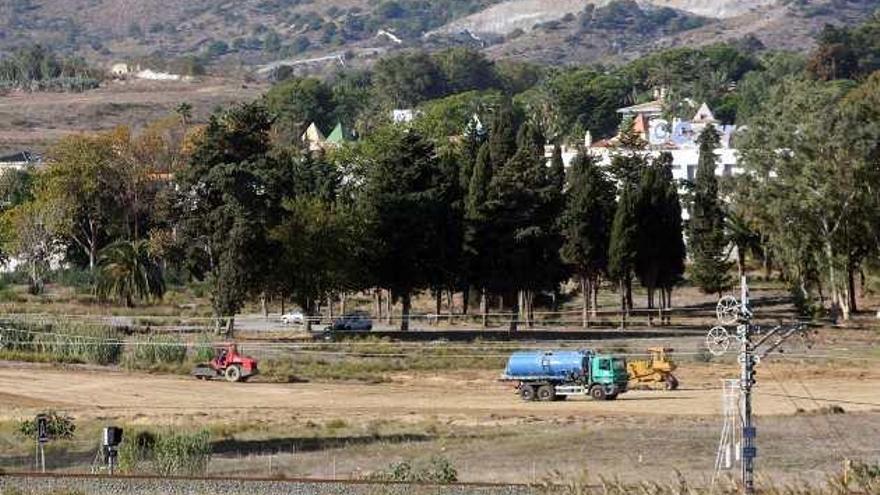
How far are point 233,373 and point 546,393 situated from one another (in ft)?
46.9

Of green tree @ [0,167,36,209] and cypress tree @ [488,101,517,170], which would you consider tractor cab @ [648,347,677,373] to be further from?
green tree @ [0,167,36,209]

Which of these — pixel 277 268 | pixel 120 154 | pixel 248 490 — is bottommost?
pixel 248 490

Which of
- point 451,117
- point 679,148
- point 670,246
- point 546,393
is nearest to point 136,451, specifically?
point 546,393

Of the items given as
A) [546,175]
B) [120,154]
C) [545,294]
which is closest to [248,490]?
[546,175]

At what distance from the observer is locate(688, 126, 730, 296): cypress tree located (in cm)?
10338

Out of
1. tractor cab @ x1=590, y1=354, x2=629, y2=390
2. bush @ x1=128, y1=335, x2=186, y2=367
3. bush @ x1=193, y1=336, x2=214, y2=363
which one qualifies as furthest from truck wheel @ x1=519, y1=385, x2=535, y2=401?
bush @ x1=128, y1=335, x2=186, y2=367

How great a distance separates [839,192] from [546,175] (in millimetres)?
14597

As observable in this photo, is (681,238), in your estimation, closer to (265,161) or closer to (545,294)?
(545,294)

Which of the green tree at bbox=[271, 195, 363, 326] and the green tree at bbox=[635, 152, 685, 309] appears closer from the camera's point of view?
the green tree at bbox=[271, 195, 363, 326]

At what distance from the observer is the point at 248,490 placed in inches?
1598

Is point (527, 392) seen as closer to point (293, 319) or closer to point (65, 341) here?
point (65, 341)

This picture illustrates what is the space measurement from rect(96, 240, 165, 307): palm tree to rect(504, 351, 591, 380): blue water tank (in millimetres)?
37667

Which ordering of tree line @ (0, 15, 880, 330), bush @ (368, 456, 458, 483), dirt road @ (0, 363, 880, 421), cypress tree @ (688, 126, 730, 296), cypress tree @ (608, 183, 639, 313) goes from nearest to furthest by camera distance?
bush @ (368, 456, 458, 483)
dirt road @ (0, 363, 880, 421)
tree line @ (0, 15, 880, 330)
cypress tree @ (608, 183, 639, 313)
cypress tree @ (688, 126, 730, 296)

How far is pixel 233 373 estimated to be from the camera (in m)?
74.1
